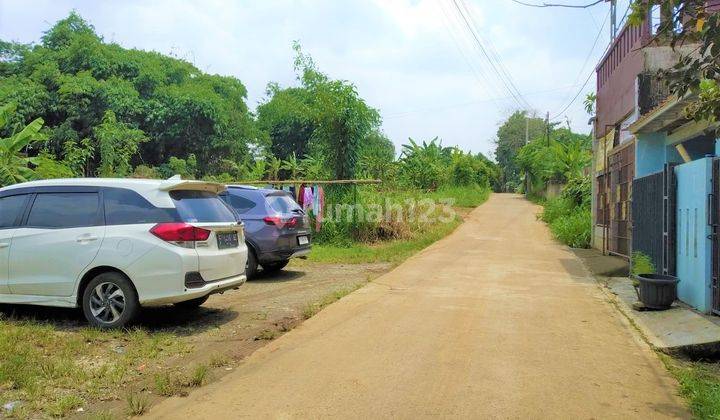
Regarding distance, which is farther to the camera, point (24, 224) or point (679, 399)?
point (24, 224)

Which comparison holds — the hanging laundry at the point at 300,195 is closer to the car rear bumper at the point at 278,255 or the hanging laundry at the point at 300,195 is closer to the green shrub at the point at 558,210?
the car rear bumper at the point at 278,255

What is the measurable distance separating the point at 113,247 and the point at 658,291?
22.5 ft

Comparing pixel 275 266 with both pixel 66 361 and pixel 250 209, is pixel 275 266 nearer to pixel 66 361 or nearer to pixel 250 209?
pixel 250 209

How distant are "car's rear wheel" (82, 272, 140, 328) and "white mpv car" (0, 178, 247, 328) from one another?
0.4 inches

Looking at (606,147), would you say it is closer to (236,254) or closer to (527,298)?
(527,298)

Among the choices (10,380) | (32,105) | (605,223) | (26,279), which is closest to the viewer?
(10,380)

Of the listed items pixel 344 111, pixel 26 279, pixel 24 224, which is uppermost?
pixel 344 111

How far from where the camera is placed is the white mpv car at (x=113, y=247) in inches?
→ 232

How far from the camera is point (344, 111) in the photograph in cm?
1655

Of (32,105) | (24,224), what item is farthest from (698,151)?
(32,105)

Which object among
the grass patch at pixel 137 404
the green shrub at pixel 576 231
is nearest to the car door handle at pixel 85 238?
the grass patch at pixel 137 404

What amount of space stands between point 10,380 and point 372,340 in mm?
3262

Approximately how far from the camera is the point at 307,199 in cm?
1512

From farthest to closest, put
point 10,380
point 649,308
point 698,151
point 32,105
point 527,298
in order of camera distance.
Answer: point 32,105
point 698,151
point 527,298
point 649,308
point 10,380
